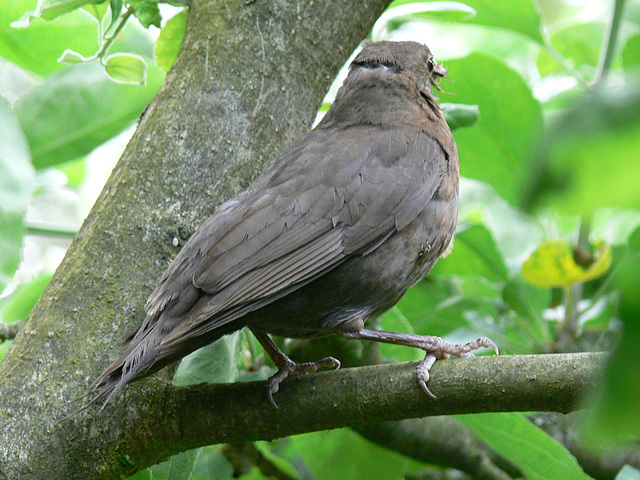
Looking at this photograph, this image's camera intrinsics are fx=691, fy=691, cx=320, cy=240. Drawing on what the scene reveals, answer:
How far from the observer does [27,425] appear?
2.11m

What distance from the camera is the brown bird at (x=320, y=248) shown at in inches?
88.2

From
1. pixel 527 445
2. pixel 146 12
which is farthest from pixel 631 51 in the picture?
pixel 146 12

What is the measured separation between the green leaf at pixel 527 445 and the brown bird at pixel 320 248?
11.6 inches

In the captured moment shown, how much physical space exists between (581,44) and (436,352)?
214 centimetres

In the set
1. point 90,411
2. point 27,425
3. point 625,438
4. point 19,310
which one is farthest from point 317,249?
point 625,438

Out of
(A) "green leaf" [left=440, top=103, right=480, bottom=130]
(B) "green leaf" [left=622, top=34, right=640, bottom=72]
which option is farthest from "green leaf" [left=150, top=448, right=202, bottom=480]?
(B) "green leaf" [left=622, top=34, right=640, bottom=72]

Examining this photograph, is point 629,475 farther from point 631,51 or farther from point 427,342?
point 631,51

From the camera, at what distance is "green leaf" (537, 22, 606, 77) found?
3.64 m

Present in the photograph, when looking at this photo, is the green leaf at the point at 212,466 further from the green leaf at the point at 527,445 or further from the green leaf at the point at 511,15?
the green leaf at the point at 511,15

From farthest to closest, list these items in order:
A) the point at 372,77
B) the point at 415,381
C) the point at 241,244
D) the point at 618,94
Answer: the point at 372,77 → the point at 241,244 → the point at 415,381 → the point at 618,94

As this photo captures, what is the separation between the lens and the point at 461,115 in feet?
9.41

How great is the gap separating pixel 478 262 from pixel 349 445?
1074 millimetres

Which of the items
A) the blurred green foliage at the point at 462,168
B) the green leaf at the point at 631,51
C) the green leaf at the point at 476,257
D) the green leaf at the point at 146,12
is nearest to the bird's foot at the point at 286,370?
the blurred green foliage at the point at 462,168

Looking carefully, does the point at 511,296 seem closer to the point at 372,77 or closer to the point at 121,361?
the point at 372,77
